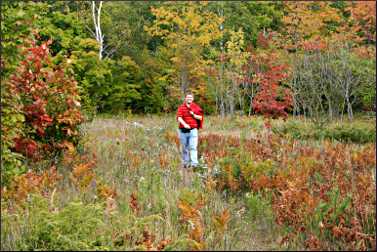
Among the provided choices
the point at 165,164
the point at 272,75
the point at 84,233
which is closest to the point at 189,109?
the point at 165,164

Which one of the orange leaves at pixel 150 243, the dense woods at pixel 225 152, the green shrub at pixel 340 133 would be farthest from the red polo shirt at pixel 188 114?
the orange leaves at pixel 150 243

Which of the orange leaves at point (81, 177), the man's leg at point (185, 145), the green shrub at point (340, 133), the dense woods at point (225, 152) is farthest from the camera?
the green shrub at point (340, 133)

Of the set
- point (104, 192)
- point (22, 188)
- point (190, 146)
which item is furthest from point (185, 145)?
point (22, 188)

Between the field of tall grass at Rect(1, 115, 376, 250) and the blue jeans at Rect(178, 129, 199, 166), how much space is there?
91 cm

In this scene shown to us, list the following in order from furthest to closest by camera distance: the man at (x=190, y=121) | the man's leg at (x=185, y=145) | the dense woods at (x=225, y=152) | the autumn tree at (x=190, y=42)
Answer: the autumn tree at (x=190, y=42) < the man's leg at (x=185, y=145) < the man at (x=190, y=121) < the dense woods at (x=225, y=152)

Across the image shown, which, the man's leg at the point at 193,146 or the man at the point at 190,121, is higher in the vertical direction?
the man at the point at 190,121

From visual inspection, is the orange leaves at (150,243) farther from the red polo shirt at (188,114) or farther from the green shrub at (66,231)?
the red polo shirt at (188,114)

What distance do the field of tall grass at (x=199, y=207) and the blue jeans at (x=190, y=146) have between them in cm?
91

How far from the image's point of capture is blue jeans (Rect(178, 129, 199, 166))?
9.88 metres

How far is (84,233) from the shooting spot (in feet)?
15.2

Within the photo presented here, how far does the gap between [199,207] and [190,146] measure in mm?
4547

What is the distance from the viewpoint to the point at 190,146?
10008 millimetres

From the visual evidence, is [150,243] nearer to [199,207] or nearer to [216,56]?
[199,207]

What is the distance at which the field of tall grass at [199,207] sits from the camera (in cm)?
470
